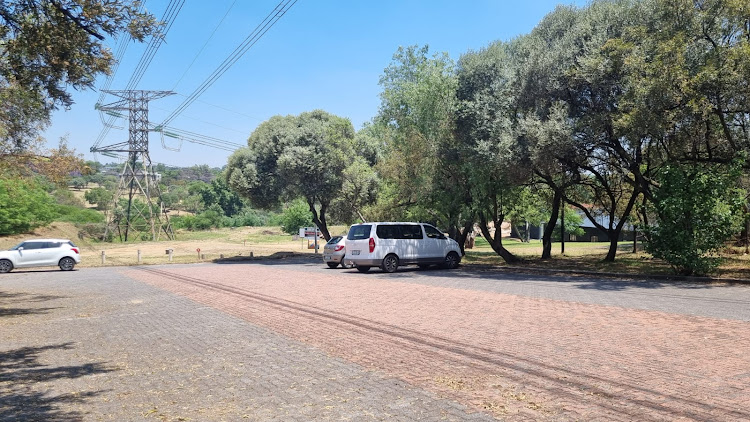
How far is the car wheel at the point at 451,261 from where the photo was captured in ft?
78.4

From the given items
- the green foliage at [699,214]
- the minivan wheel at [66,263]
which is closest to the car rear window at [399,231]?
the green foliage at [699,214]

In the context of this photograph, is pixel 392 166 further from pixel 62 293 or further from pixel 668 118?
pixel 62 293

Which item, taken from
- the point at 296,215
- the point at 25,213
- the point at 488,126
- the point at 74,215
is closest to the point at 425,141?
the point at 488,126

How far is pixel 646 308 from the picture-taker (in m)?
11.1

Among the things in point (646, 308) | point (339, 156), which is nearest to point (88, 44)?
point (646, 308)

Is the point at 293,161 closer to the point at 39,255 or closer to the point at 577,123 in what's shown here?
the point at 39,255

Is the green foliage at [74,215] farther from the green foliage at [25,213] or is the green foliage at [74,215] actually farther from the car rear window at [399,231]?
the car rear window at [399,231]

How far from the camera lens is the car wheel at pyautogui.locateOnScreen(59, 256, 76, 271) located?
28828 mm

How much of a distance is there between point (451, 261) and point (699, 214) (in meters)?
10.1

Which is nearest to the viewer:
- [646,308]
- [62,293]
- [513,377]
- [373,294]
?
[513,377]

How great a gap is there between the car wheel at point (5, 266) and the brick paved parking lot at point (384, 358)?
1669 centimetres

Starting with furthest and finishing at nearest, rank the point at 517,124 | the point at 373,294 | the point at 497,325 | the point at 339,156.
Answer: the point at 339,156 < the point at 517,124 < the point at 373,294 < the point at 497,325

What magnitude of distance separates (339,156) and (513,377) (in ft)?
95.4

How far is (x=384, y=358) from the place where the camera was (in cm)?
709
